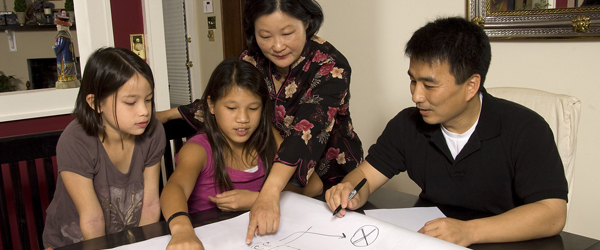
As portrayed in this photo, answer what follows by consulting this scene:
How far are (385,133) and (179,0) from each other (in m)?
4.37

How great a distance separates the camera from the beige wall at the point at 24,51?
13.2 ft

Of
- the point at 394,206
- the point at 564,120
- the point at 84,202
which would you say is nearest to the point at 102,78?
the point at 84,202

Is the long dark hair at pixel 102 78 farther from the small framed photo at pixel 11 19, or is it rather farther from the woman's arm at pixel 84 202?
the small framed photo at pixel 11 19

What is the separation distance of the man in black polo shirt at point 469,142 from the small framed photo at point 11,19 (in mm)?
3550

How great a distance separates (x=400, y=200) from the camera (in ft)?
3.76

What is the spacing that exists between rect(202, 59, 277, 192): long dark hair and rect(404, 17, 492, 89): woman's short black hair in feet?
1.52

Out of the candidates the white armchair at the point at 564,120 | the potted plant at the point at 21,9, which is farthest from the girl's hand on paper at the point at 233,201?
the potted plant at the point at 21,9

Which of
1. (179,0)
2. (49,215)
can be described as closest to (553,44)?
(49,215)

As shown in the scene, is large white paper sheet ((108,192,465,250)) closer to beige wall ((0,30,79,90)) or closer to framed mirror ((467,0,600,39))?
framed mirror ((467,0,600,39))

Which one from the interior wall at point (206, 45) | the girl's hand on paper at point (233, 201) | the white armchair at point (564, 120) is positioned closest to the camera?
the girl's hand on paper at point (233, 201)

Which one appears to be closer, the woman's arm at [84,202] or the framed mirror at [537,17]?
the woman's arm at [84,202]

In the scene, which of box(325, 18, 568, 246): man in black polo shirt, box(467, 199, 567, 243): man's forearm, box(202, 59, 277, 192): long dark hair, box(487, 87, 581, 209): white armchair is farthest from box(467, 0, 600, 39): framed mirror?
box(202, 59, 277, 192): long dark hair

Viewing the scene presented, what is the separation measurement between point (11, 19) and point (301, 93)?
332cm

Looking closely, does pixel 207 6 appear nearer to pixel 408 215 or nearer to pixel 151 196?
pixel 151 196
